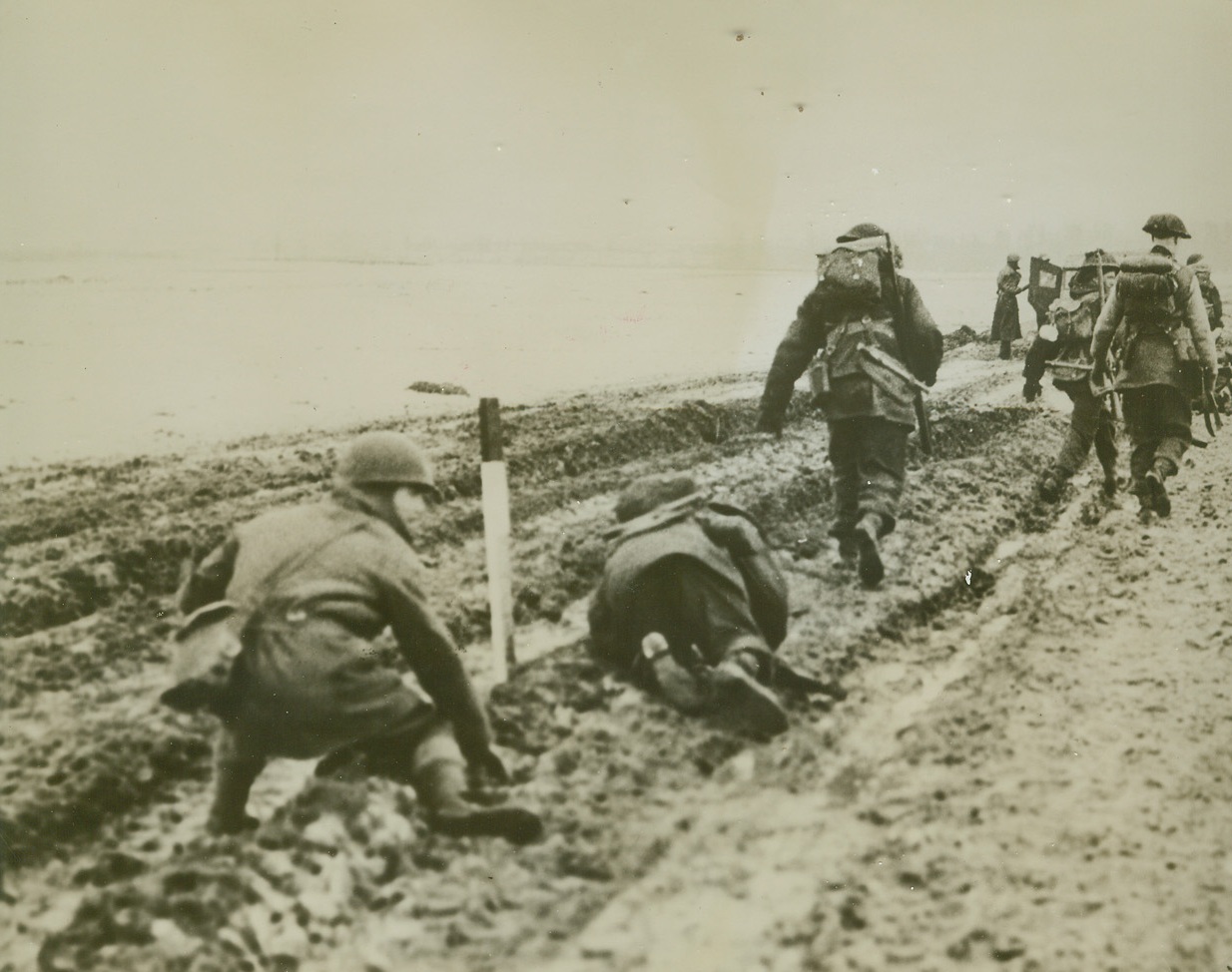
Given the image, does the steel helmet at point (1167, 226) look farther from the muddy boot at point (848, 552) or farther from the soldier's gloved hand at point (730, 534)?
the soldier's gloved hand at point (730, 534)

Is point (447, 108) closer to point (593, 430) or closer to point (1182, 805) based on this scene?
point (593, 430)

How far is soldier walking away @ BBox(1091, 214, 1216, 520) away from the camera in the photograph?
15.6ft

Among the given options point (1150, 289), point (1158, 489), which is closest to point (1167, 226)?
point (1150, 289)

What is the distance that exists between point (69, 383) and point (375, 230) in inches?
49.2

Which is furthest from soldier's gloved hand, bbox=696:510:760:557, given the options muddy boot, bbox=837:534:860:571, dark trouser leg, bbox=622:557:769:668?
muddy boot, bbox=837:534:860:571

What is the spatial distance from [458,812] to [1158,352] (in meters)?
4.05

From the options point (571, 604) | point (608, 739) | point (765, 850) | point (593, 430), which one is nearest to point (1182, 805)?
point (765, 850)

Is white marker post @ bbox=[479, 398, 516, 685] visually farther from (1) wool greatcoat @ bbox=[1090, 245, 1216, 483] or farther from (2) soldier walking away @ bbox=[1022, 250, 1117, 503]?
(1) wool greatcoat @ bbox=[1090, 245, 1216, 483]

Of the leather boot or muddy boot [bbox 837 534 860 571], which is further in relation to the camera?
the leather boot

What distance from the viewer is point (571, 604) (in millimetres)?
3855

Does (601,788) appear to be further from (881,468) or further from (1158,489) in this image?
(1158,489)

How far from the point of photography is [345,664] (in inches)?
120

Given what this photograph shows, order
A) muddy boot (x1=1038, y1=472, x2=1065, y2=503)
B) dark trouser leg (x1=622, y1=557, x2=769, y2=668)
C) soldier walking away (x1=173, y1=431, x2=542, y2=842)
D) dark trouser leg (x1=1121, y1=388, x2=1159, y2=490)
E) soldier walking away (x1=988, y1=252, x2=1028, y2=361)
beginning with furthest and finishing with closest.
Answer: soldier walking away (x1=988, y1=252, x2=1028, y2=361) → muddy boot (x1=1038, y1=472, x2=1065, y2=503) → dark trouser leg (x1=1121, y1=388, x2=1159, y2=490) → dark trouser leg (x1=622, y1=557, x2=769, y2=668) → soldier walking away (x1=173, y1=431, x2=542, y2=842)

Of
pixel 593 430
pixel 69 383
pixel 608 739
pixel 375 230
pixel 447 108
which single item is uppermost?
pixel 447 108
